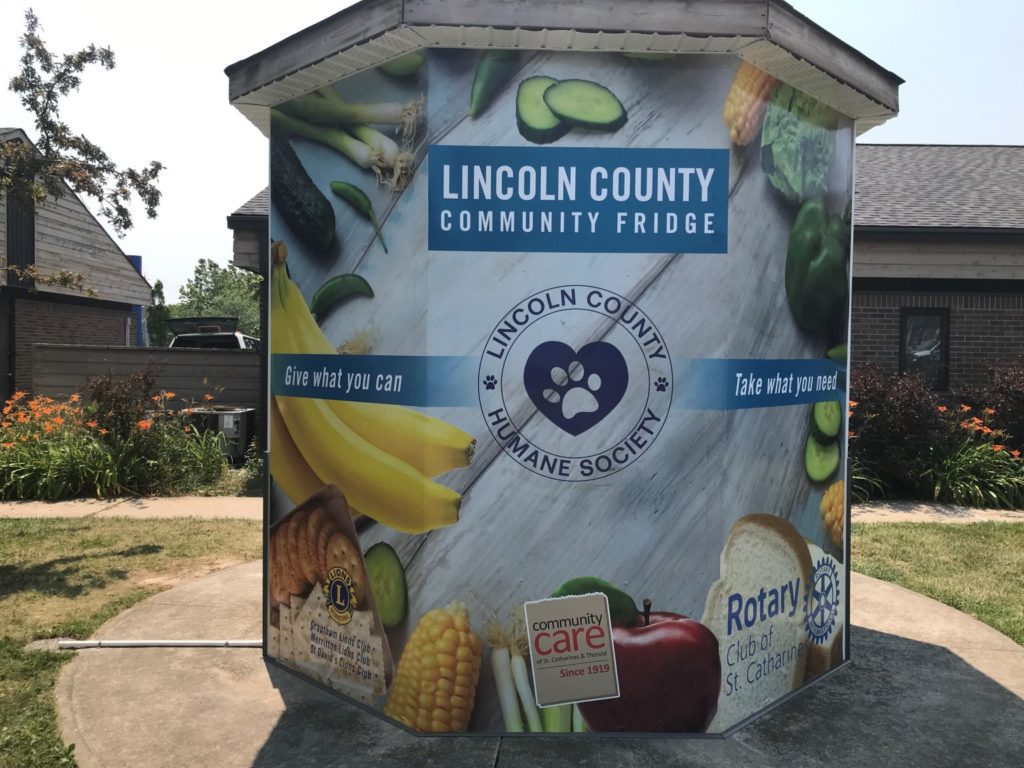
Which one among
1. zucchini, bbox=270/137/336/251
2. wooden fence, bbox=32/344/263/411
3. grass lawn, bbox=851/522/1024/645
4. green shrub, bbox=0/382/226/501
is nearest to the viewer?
zucchini, bbox=270/137/336/251

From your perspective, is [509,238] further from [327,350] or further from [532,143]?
[327,350]

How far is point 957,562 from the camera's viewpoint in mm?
7496

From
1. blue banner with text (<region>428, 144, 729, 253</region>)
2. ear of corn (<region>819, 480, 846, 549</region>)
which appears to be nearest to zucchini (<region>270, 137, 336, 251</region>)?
blue banner with text (<region>428, 144, 729, 253</region>)

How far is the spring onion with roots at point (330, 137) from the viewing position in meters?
4.02

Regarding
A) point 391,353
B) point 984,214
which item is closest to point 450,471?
point 391,353

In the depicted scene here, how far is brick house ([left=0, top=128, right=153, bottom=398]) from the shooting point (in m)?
18.9

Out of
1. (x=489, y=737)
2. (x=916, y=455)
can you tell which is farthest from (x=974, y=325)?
(x=489, y=737)

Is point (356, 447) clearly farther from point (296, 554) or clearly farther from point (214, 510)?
point (214, 510)

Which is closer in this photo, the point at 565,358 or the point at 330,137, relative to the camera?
the point at 565,358

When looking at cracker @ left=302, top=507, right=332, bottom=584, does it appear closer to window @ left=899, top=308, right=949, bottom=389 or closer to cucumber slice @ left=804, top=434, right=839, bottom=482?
cucumber slice @ left=804, top=434, right=839, bottom=482

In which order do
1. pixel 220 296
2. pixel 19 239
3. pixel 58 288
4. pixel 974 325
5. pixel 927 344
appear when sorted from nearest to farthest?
pixel 974 325 < pixel 927 344 < pixel 19 239 < pixel 58 288 < pixel 220 296

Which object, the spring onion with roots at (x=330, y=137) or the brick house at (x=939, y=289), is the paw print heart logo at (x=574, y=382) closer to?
the spring onion with roots at (x=330, y=137)

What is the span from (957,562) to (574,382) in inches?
221

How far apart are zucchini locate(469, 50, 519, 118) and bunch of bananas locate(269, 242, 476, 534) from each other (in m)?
1.51
